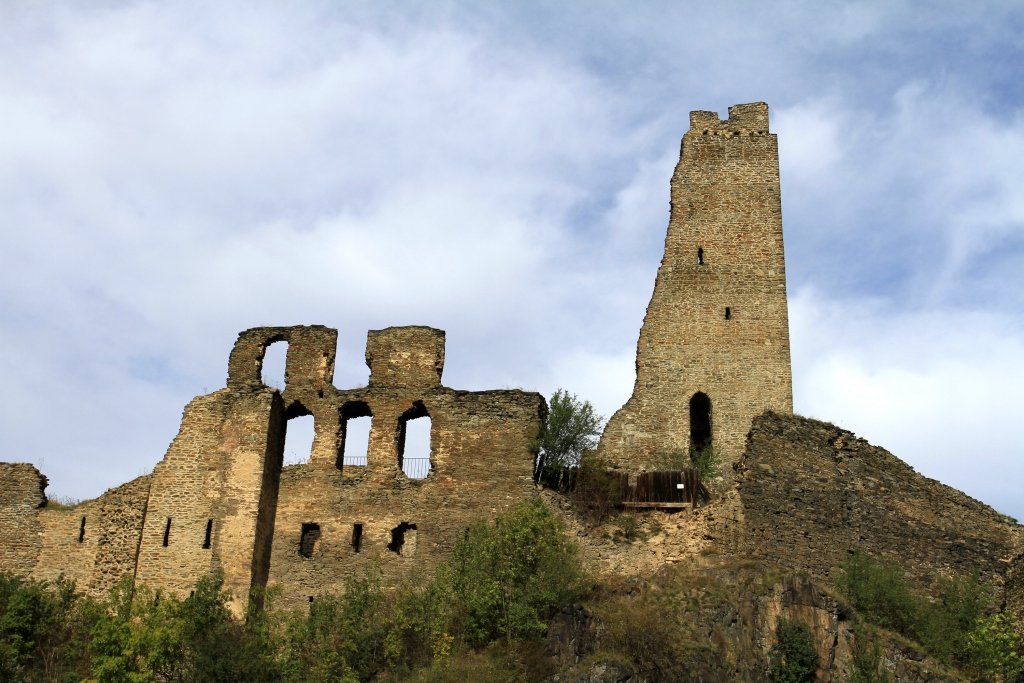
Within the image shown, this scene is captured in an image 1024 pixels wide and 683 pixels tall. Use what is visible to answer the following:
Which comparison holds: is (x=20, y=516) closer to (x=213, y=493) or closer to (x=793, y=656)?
(x=213, y=493)

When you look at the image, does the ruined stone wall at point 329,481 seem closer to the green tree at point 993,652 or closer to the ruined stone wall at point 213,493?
the ruined stone wall at point 213,493

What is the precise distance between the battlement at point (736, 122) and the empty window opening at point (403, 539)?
44.2 ft

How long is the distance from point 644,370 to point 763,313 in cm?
336

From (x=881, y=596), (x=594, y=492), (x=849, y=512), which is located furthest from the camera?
(x=594, y=492)

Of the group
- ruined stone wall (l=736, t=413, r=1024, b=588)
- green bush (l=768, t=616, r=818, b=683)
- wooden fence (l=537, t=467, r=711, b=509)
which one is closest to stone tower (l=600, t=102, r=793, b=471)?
wooden fence (l=537, t=467, r=711, b=509)

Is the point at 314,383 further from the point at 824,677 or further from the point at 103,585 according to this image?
the point at 824,677

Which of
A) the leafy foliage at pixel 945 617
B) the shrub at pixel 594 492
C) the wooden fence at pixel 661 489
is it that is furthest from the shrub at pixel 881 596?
the shrub at pixel 594 492

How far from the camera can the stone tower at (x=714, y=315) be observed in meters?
32.4

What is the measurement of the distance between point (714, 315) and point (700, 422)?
8.83 feet

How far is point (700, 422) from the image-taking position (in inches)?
1314

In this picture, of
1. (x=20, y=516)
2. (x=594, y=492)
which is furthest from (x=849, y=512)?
(x=20, y=516)

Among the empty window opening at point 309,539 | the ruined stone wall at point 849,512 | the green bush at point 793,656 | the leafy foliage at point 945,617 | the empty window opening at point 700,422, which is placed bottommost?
the green bush at point 793,656

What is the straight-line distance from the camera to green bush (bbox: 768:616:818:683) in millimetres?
24344

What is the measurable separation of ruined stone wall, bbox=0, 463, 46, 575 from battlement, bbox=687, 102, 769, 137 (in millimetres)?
18949
